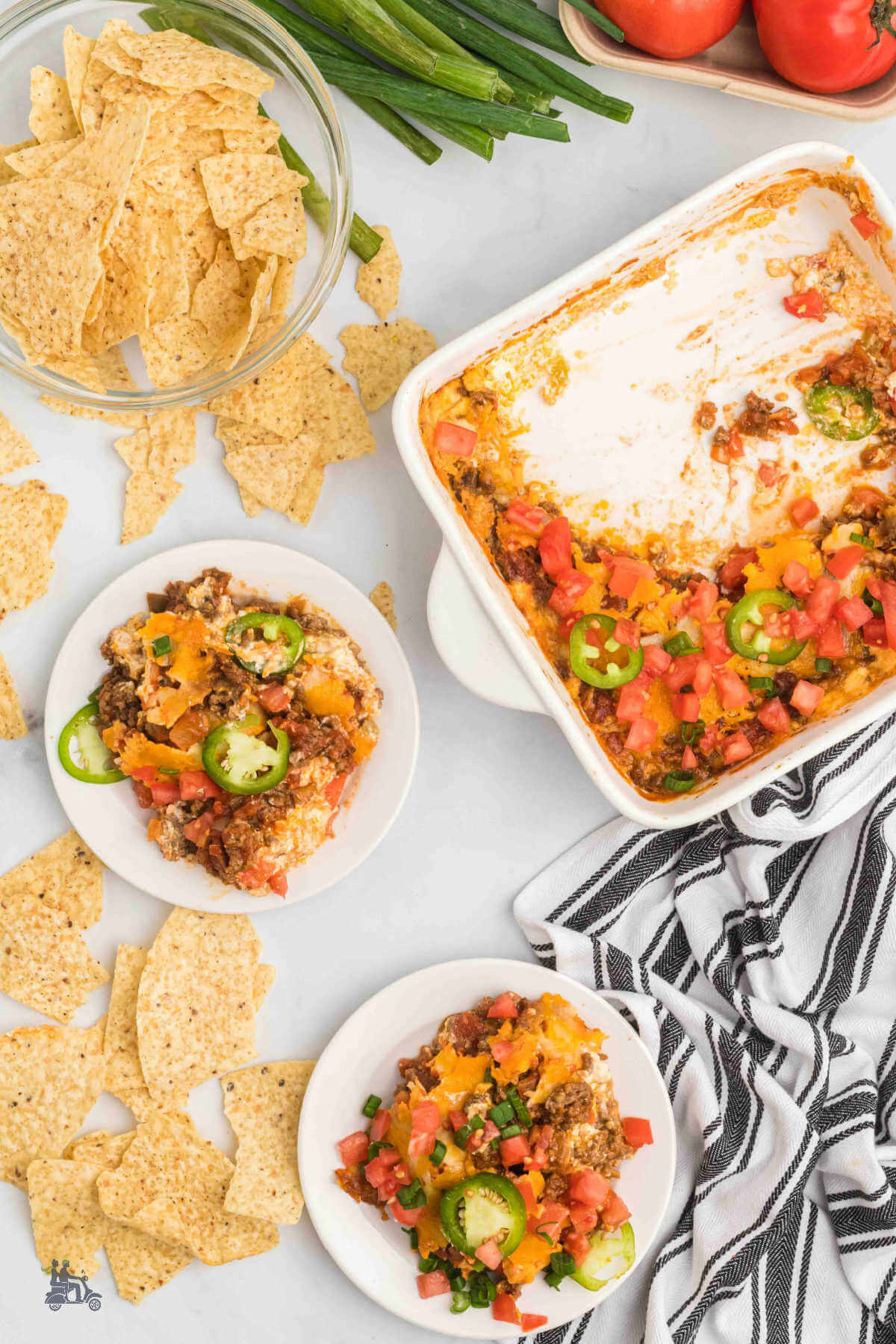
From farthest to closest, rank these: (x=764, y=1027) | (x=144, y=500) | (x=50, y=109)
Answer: (x=764, y=1027), (x=144, y=500), (x=50, y=109)

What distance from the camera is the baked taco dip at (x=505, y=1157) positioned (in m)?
2.54

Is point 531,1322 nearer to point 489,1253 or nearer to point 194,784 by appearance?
point 489,1253

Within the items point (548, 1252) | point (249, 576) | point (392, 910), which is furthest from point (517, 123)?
point (548, 1252)

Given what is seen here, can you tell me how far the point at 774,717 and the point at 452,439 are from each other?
931 mm

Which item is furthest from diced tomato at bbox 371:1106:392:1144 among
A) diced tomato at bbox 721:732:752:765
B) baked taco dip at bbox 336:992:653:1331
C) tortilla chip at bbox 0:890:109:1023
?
diced tomato at bbox 721:732:752:765

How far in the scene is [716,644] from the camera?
8.39ft

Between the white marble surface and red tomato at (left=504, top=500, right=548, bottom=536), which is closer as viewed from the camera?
red tomato at (left=504, top=500, right=548, bottom=536)

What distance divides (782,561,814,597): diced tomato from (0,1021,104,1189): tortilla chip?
6.30 ft

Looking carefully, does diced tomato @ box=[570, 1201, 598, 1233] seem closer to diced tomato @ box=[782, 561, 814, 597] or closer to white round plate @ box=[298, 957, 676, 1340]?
white round plate @ box=[298, 957, 676, 1340]

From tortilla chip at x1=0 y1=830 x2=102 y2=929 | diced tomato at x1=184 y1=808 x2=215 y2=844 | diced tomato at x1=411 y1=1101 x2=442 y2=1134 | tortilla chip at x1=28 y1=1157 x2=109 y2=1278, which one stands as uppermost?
diced tomato at x1=184 y1=808 x2=215 y2=844

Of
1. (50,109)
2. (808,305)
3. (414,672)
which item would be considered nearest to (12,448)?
(50,109)

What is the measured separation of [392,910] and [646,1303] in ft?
3.65

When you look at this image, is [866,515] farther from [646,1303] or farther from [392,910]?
[646,1303]

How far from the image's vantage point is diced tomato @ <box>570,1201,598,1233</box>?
8.54 feet
